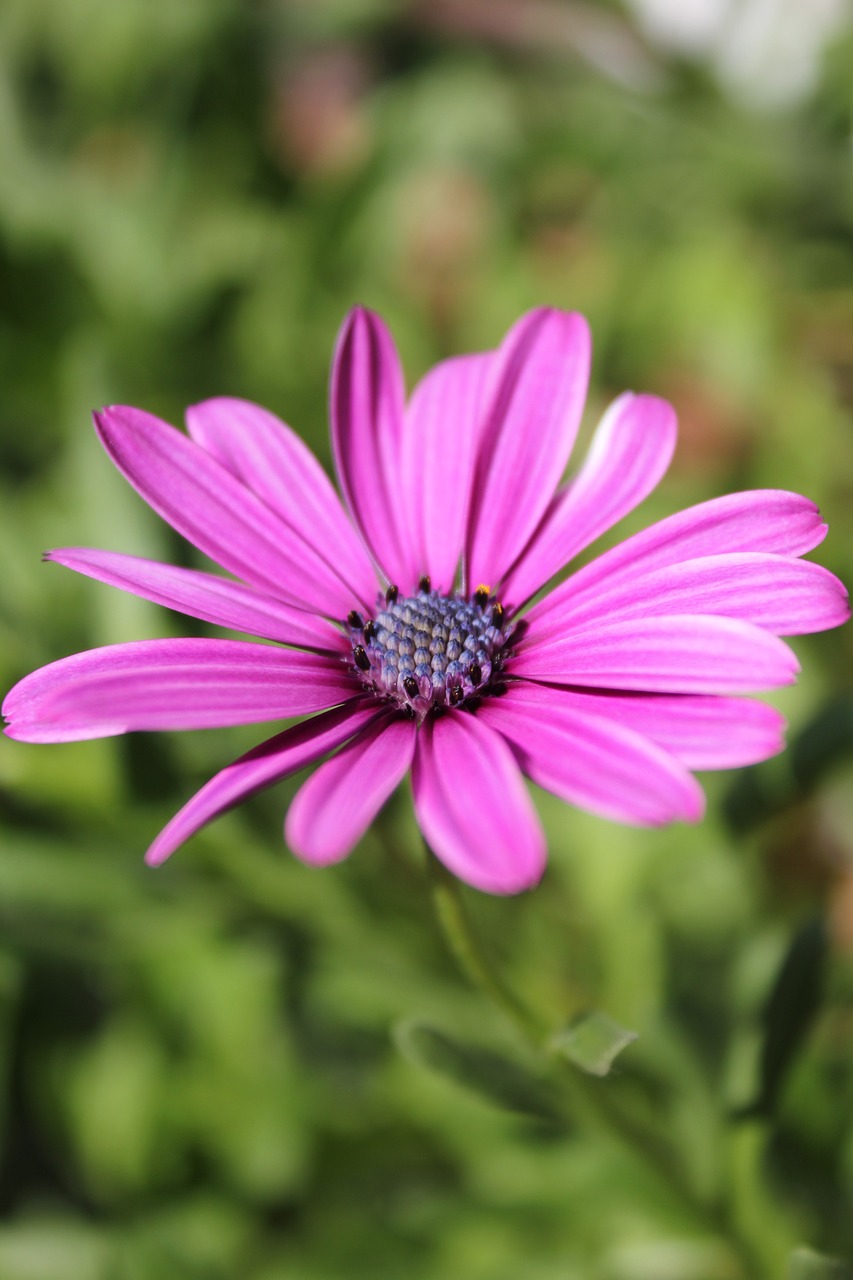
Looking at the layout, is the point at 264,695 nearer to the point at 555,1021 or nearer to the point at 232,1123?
the point at 555,1021

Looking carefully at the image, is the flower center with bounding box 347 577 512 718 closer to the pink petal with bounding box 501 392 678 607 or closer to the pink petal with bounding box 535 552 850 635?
the pink petal with bounding box 501 392 678 607

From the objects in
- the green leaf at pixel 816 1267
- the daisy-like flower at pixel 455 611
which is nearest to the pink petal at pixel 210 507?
the daisy-like flower at pixel 455 611

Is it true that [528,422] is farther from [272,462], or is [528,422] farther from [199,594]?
[199,594]

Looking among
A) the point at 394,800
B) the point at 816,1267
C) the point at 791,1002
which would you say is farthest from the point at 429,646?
the point at 394,800

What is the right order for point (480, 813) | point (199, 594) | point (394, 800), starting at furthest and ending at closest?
point (394, 800), point (199, 594), point (480, 813)

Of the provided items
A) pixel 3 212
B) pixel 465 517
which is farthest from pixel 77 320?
pixel 465 517

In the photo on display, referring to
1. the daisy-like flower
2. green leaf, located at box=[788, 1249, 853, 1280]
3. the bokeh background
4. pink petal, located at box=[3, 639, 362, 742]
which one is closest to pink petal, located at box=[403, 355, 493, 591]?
the daisy-like flower
